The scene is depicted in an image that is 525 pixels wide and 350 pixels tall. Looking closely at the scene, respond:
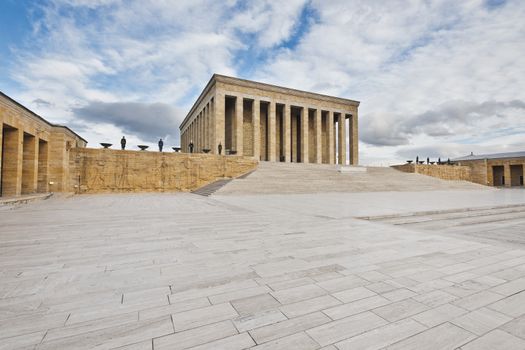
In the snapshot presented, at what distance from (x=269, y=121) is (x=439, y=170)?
22616mm

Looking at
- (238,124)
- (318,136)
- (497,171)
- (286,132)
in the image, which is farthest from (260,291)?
(497,171)

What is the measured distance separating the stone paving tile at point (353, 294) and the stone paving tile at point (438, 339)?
587 millimetres

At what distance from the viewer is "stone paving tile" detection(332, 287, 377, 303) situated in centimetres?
235

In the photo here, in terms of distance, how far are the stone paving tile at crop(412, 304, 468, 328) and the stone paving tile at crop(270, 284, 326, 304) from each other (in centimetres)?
79

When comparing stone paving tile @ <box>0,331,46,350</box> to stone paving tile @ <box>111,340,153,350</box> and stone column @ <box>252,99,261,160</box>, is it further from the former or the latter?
stone column @ <box>252,99,261,160</box>

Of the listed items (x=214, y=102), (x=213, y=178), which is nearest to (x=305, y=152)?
(x=214, y=102)

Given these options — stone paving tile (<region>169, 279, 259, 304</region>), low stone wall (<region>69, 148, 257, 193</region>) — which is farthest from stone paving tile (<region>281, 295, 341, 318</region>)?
low stone wall (<region>69, 148, 257, 193</region>)

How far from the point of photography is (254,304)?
2.24 meters

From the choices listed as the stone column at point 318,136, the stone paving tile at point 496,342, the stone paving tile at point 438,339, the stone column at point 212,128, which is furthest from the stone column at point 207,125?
the stone paving tile at point 496,342

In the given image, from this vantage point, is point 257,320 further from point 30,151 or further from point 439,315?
point 30,151

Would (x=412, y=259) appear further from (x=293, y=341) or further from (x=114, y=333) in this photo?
(x=114, y=333)

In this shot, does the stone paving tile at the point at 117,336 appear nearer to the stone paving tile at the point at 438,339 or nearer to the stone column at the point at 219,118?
the stone paving tile at the point at 438,339

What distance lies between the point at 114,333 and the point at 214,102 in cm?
3065

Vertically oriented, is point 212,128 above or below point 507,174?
above
